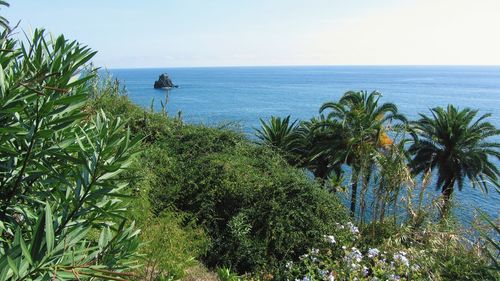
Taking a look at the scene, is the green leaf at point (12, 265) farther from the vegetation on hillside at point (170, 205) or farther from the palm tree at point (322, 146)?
the palm tree at point (322, 146)

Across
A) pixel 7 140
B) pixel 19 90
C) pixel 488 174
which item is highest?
pixel 19 90

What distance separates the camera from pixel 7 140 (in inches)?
85.7

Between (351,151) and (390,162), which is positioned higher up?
(390,162)

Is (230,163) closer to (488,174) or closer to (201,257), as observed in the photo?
(201,257)

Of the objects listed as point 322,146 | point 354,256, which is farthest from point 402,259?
point 322,146

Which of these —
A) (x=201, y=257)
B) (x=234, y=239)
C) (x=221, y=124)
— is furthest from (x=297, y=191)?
(x=221, y=124)

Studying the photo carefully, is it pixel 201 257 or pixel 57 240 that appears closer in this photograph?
pixel 57 240

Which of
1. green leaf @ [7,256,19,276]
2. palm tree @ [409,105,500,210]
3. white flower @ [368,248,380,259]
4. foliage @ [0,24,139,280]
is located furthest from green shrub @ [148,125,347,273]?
palm tree @ [409,105,500,210]

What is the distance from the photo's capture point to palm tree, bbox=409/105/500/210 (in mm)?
20781

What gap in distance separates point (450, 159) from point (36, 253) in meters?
22.4

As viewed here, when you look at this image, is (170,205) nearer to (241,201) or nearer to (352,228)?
(241,201)

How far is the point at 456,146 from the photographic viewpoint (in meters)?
21.1

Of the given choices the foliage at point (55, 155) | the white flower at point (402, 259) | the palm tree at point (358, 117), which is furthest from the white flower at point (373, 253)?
the palm tree at point (358, 117)

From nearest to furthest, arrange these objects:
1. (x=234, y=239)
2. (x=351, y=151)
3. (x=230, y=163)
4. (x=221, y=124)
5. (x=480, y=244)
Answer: (x=480, y=244) → (x=234, y=239) → (x=230, y=163) → (x=221, y=124) → (x=351, y=151)
